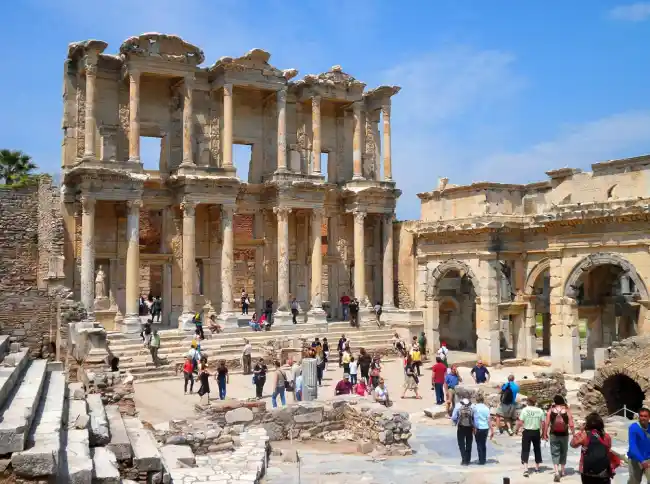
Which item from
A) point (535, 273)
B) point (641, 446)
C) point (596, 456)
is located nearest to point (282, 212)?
point (535, 273)

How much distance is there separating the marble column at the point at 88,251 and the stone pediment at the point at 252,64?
317 inches

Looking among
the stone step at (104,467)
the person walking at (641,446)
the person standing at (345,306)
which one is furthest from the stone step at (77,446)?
the person standing at (345,306)

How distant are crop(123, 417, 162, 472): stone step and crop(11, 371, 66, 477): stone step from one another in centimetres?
Result: 117

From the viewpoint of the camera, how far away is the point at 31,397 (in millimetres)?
9797

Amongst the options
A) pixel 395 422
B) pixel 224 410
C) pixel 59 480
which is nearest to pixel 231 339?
pixel 224 410

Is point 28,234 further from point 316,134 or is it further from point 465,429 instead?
point 465,429

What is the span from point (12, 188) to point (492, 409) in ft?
64.8

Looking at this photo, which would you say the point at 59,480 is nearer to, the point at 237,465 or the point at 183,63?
the point at 237,465

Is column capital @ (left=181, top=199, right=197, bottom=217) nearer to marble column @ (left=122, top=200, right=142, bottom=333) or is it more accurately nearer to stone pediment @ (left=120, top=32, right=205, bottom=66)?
marble column @ (left=122, top=200, right=142, bottom=333)

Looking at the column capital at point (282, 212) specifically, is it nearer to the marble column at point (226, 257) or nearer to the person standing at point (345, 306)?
the marble column at point (226, 257)

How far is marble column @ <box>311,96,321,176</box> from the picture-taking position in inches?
1211

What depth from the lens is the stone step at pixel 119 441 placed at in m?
9.48

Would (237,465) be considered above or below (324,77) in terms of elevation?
below

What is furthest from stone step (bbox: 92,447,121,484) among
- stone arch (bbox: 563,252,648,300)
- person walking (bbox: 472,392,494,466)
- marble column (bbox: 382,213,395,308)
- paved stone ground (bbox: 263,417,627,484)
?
marble column (bbox: 382,213,395,308)
